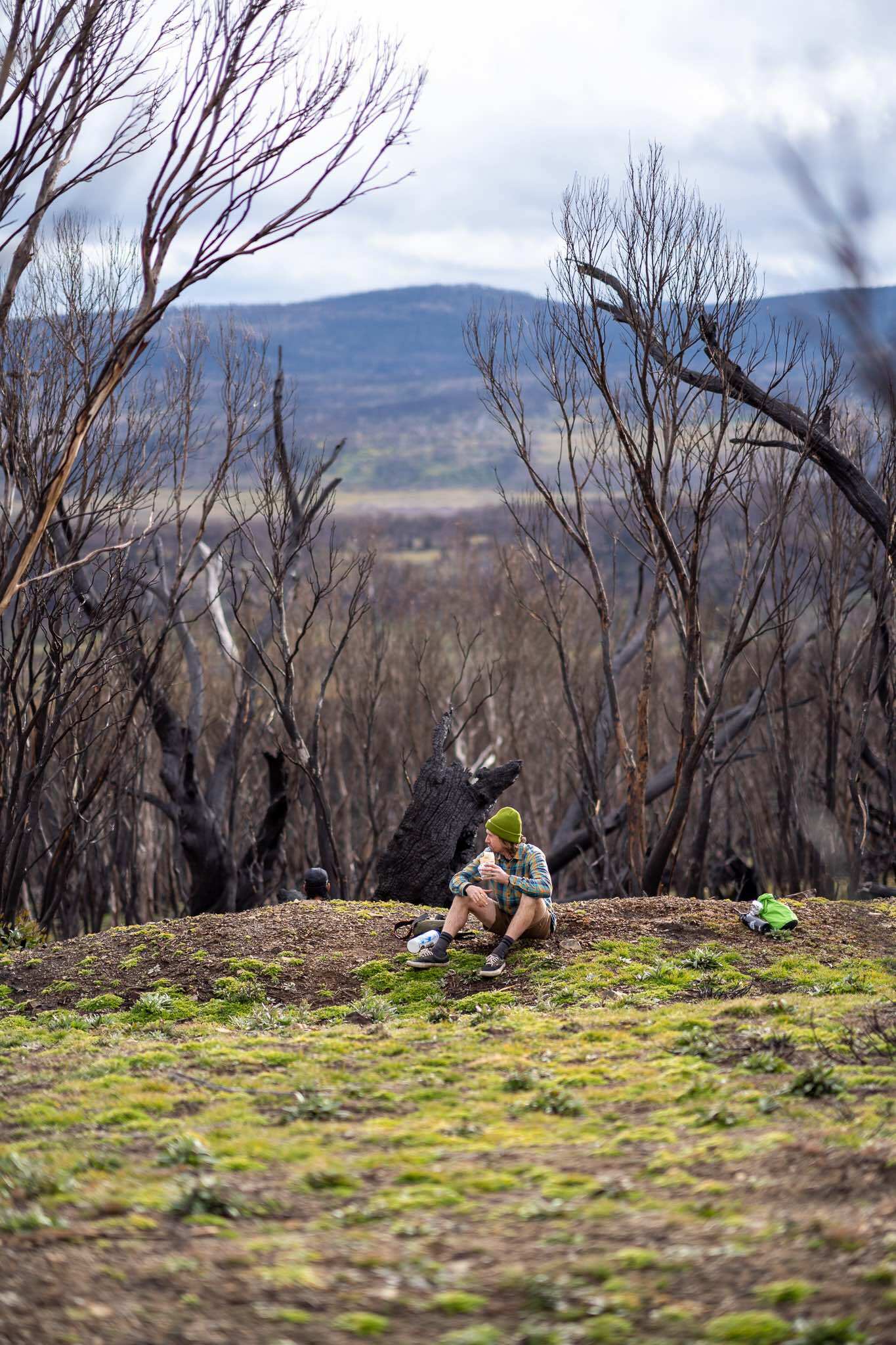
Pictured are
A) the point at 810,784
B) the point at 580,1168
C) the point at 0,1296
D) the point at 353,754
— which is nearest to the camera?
the point at 0,1296

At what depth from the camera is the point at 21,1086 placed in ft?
19.3

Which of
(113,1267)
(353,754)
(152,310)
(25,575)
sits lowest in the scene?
(353,754)

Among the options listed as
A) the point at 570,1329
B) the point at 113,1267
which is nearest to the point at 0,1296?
the point at 113,1267

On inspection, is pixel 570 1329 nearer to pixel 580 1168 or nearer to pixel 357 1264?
pixel 357 1264

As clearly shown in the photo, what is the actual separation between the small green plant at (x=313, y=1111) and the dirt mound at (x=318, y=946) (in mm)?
2696

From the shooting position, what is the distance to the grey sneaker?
8.33 m

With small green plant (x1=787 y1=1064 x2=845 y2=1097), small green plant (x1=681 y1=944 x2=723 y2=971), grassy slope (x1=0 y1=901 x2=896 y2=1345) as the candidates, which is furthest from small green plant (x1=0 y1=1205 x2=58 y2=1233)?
small green plant (x1=681 y1=944 x2=723 y2=971)

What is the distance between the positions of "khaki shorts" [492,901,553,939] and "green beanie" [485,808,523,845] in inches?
22.6

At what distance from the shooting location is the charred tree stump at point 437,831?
11.6 metres

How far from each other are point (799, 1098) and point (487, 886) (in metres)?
3.96

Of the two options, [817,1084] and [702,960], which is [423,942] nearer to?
[702,960]

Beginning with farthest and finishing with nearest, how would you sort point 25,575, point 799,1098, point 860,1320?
point 25,575
point 799,1098
point 860,1320

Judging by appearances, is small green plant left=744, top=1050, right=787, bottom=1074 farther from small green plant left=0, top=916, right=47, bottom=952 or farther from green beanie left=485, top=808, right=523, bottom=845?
small green plant left=0, top=916, right=47, bottom=952

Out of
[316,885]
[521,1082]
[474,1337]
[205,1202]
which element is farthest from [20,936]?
[474,1337]
